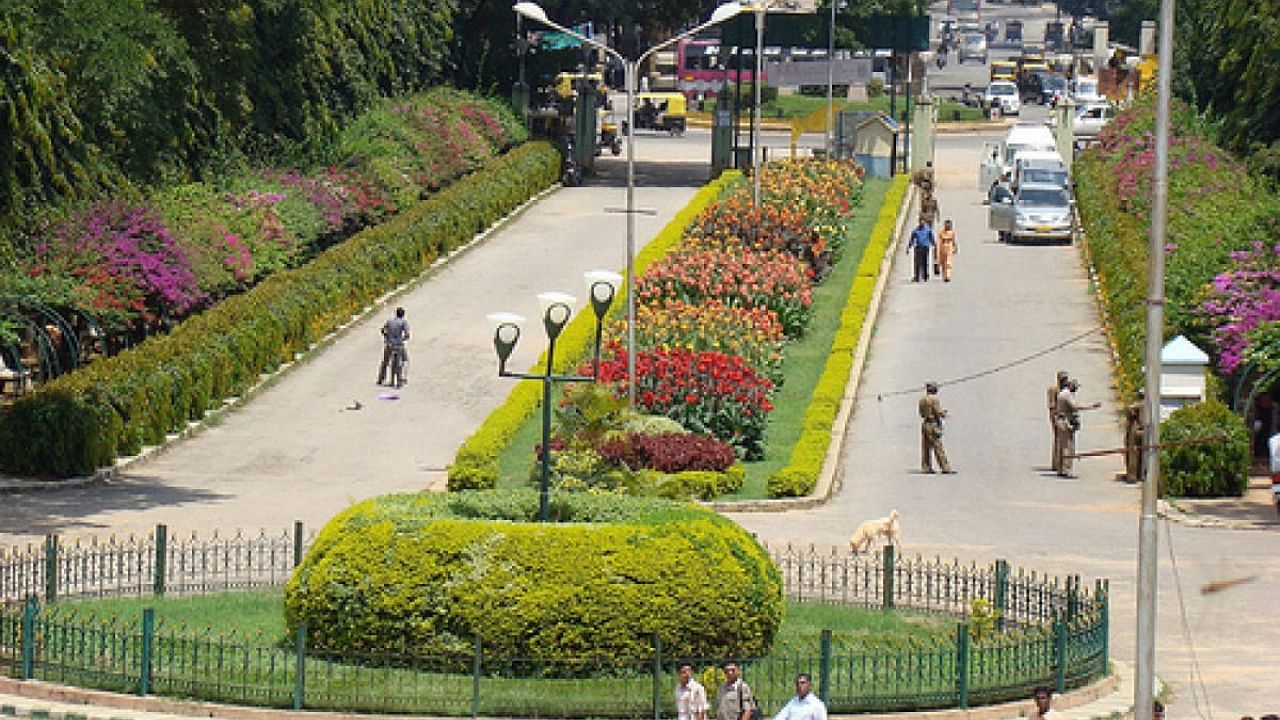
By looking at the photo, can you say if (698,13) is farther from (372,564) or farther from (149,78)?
(372,564)

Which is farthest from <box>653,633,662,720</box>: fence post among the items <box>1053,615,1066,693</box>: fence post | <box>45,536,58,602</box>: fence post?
<box>45,536,58,602</box>: fence post

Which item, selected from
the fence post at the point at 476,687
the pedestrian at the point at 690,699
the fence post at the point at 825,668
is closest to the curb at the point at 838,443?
the fence post at the point at 825,668

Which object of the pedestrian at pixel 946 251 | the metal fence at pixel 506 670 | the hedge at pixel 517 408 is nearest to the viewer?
the metal fence at pixel 506 670

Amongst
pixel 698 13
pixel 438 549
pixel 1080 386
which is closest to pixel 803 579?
pixel 438 549

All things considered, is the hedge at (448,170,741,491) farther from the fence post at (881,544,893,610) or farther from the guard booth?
the guard booth

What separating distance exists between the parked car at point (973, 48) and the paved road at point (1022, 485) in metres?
99.8

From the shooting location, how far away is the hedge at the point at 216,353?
34.6m

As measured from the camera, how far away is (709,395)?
36.9 meters

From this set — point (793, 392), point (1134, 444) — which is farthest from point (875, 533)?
point (793, 392)

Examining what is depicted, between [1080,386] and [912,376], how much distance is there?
8.65ft

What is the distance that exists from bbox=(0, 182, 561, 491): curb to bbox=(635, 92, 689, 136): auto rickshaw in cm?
2815

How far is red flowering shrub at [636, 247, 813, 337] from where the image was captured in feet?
145

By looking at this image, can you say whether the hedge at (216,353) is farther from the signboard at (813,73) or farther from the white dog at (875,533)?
the signboard at (813,73)

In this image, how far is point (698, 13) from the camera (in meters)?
71.9
